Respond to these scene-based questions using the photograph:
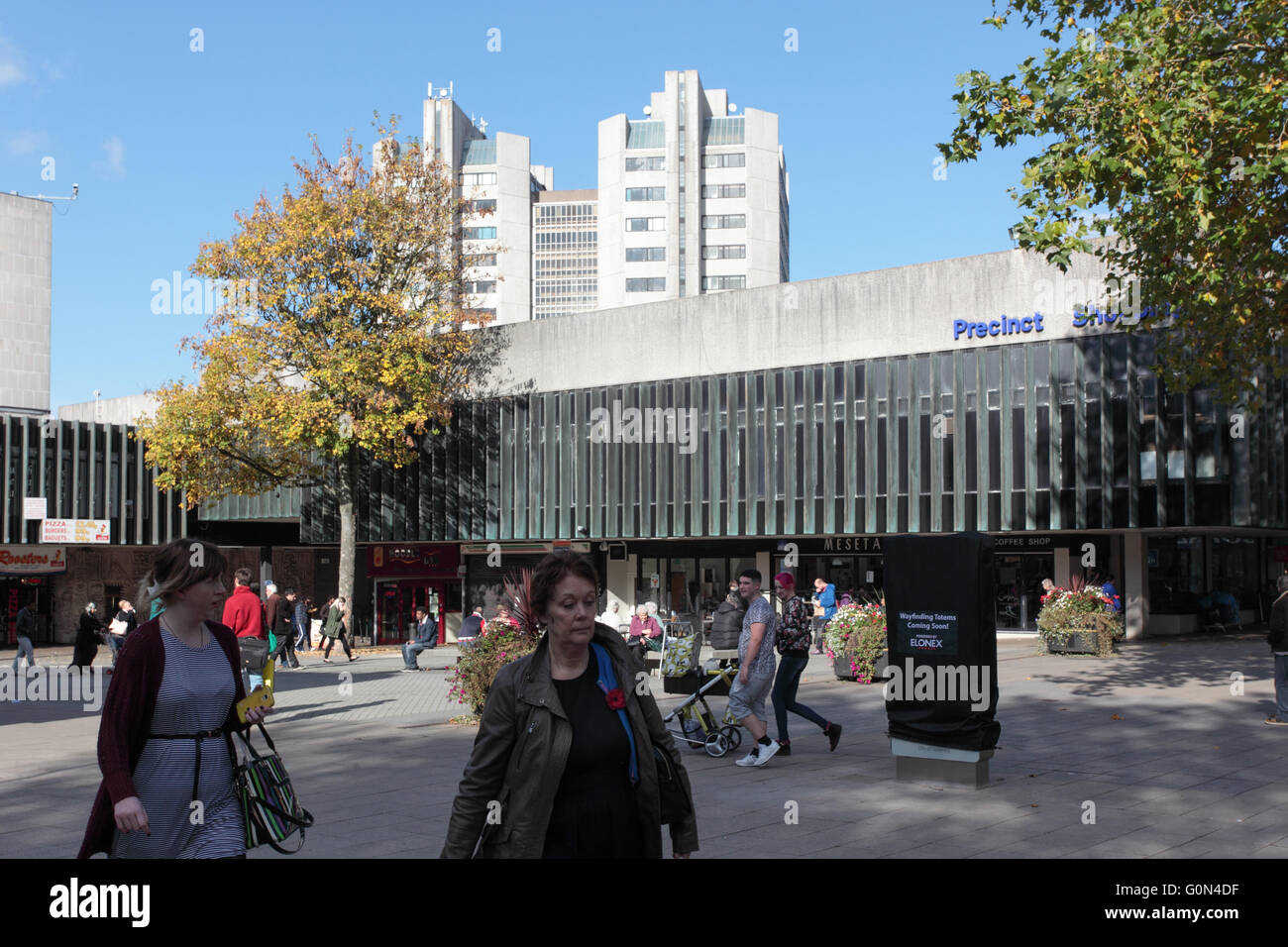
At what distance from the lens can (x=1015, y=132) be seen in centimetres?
1542

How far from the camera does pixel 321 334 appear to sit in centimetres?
3506

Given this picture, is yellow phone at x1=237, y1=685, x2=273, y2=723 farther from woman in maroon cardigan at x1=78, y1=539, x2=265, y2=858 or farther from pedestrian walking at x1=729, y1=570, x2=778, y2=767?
pedestrian walking at x1=729, y1=570, x2=778, y2=767

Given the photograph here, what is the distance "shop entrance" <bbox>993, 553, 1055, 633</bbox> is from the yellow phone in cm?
3048

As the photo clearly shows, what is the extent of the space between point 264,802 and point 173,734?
48cm

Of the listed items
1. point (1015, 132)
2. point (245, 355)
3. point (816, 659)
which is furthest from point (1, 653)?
point (1015, 132)

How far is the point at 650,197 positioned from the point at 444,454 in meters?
67.3

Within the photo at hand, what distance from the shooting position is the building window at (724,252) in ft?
343

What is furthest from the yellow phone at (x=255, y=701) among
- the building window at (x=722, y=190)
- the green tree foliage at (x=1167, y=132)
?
the building window at (x=722, y=190)

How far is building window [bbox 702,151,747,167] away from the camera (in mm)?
104750

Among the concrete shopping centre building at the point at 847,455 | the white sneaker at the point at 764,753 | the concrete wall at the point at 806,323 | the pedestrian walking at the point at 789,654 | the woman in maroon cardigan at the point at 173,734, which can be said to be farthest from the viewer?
the concrete wall at the point at 806,323

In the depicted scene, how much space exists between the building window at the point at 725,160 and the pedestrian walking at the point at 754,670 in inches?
3850

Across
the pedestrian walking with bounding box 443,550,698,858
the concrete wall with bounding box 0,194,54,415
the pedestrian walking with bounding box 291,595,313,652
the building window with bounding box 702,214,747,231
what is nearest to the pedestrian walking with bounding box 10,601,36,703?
the pedestrian walking with bounding box 291,595,313,652

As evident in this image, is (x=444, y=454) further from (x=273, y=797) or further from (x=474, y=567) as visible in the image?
(x=273, y=797)

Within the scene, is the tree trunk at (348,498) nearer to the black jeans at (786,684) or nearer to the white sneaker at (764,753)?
the black jeans at (786,684)
